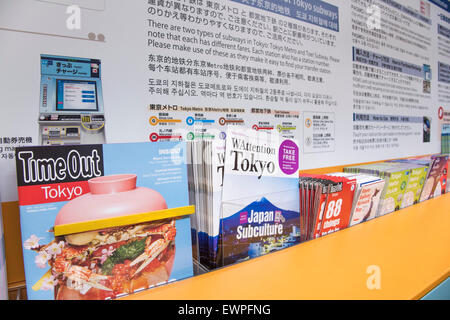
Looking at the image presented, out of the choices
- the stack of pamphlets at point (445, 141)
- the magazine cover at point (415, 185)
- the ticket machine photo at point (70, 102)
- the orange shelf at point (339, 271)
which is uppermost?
the ticket machine photo at point (70, 102)

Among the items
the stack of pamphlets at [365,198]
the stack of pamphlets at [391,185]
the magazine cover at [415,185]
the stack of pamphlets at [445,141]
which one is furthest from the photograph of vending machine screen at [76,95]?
the stack of pamphlets at [445,141]

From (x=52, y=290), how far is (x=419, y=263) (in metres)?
1.11

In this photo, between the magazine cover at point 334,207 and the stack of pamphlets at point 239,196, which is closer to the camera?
the stack of pamphlets at point 239,196

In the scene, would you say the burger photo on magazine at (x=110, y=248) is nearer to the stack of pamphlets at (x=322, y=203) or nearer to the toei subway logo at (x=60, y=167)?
the toei subway logo at (x=60, y=167)

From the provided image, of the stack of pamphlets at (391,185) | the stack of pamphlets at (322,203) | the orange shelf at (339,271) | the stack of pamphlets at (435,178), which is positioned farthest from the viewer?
the stack of pamphlets at (435,178)

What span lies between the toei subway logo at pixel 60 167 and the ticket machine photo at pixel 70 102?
204mm

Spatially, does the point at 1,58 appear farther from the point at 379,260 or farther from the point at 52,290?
the point at 379,260

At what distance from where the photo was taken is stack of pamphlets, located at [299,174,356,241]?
111cm

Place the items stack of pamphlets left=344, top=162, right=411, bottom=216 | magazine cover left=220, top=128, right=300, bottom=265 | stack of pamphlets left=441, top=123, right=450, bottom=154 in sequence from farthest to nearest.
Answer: stack of pamphlets left=441, top=123, right=450, bottom=154
stack of pamphlets left=344, top=162, right=411, bottom=216
magazine cover left=220, top=128, right=300, bottom=265

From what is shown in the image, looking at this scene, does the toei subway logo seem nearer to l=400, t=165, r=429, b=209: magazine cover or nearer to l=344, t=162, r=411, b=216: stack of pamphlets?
l=344, t=162, r=411, b=216: stack of pamphlets

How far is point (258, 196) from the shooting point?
95cm

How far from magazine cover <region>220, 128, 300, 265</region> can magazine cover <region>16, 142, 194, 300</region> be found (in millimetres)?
141

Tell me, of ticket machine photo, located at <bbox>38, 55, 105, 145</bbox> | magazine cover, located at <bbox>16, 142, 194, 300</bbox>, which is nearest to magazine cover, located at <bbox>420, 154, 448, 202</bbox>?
magazine cover, located at <bbox>16, 142, 194, 300</bbox>

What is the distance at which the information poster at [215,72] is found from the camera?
0.85 meters
